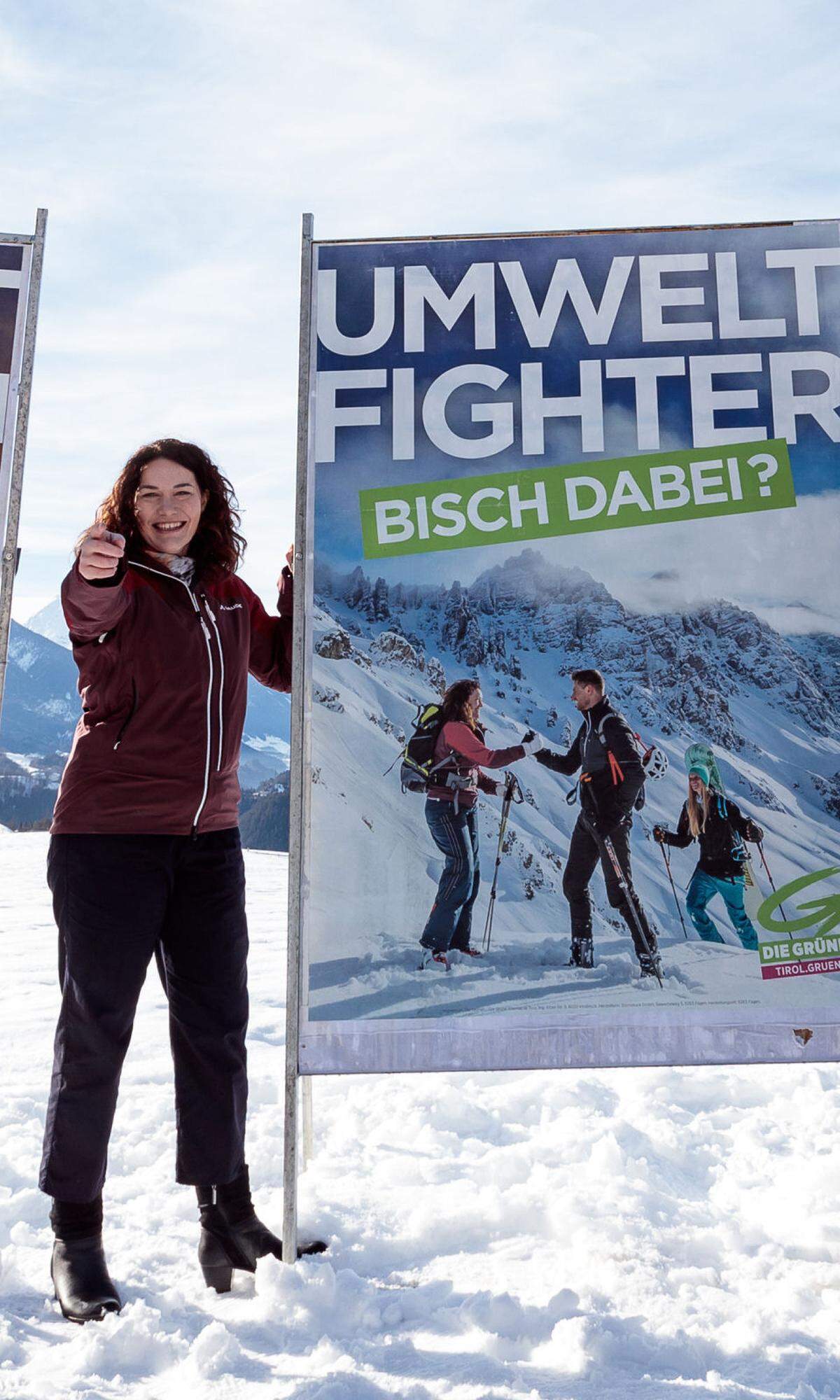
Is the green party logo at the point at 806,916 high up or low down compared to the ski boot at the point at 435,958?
up

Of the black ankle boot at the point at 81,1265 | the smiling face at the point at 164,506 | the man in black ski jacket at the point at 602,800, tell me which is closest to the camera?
the black ankle boot at the point at 81,1265

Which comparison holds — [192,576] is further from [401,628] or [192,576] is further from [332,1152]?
[332,1152]

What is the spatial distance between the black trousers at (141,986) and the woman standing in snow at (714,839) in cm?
106

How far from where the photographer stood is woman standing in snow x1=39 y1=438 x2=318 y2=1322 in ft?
6.63

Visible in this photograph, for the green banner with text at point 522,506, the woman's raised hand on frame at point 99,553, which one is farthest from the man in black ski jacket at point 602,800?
the woman's raised hand on frame at point 99,553

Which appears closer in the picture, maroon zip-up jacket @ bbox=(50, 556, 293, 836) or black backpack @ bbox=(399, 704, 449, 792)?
maroon zip-up jacket @ bbox=(50, 556, 293, 836)

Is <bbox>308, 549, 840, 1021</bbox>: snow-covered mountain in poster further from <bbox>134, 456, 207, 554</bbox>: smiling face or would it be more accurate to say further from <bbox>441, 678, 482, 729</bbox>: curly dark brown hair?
<bbox>134, 456, 207, 554</bbox>: smiling face

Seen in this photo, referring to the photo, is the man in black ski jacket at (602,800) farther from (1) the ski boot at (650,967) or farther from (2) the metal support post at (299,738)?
(2) the metal support post at (299,738)

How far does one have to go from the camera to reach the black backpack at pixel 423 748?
7.79 ft

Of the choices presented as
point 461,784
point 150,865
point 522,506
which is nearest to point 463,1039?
point 461,784

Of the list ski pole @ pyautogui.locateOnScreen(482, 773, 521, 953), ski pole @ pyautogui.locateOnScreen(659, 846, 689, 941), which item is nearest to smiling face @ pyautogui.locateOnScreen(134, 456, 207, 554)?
ski pole @ pyautogui.locateOnScreen(482, 773, 521, 953)

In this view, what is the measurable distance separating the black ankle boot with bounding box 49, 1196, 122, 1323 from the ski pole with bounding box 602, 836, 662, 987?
4.33 feet

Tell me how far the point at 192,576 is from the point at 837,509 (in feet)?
5.14

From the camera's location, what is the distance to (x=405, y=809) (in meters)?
2.36
